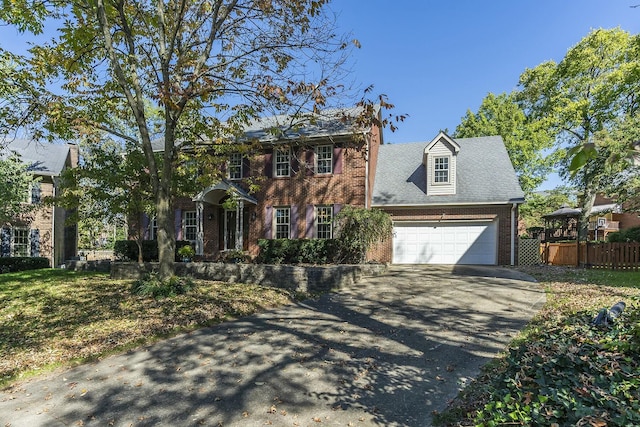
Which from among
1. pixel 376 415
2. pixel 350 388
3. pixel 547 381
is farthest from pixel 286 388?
pixel 547 381

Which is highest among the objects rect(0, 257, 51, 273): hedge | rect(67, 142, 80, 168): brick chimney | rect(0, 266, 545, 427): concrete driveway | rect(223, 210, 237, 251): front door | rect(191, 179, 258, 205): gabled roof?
rect(67, 142, 80, 168): brick chimney

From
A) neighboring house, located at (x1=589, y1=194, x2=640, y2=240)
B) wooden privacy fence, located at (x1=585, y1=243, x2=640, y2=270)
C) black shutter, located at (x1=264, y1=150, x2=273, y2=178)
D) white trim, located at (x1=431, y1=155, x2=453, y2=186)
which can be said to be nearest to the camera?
wooden privacy fence, located at (x1=585, y1=243, x2=640, y2=270)

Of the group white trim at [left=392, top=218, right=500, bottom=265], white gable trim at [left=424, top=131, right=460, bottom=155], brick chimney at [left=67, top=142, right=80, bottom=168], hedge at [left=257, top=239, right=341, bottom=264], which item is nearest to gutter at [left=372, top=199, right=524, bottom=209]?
white trim at [left=392, top=218, right=500, bottom=265]

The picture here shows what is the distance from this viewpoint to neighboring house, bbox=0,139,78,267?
18438 mm

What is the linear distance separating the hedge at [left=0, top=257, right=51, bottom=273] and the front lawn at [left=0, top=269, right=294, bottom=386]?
8726 millimetres

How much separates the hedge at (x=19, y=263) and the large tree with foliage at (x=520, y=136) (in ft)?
94.4

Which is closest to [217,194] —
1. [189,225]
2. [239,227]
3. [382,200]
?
[239,227]

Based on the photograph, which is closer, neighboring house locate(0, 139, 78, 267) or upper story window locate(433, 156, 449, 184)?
upper story window locate(433, 156, 449, 184)

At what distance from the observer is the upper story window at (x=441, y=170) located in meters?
15.9

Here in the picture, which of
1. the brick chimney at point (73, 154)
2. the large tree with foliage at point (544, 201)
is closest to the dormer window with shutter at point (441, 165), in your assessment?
the large tree with foliage at point (544, 201)

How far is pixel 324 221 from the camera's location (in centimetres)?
1634

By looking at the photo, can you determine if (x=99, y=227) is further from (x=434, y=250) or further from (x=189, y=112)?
(x=434, y=250)

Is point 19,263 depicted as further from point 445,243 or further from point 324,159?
point 445,243

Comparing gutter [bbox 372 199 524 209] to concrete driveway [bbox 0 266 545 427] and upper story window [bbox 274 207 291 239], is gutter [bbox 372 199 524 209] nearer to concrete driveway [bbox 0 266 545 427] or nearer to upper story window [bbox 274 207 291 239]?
upper story window [bbox 274 207 291 239]
